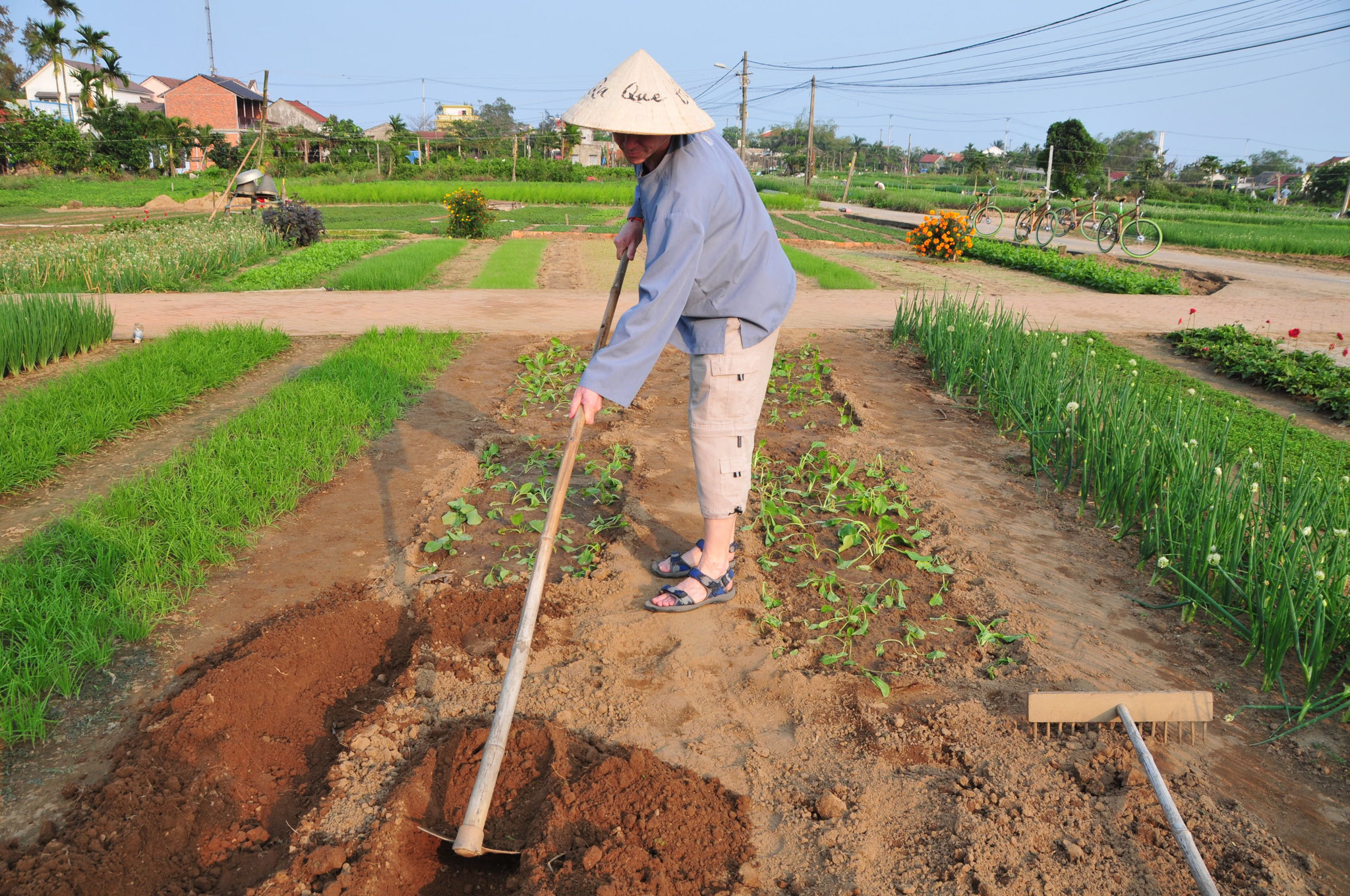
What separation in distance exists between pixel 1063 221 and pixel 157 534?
18458mm

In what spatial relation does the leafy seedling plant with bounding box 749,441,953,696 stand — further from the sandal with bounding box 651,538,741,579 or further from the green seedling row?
the green seedling row

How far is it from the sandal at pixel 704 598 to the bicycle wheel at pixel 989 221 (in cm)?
1826

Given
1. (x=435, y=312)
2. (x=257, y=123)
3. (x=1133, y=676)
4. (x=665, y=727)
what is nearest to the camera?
(x=665, y=727)

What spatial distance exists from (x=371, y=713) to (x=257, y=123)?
60037mm

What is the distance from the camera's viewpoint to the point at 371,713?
7.89 feet

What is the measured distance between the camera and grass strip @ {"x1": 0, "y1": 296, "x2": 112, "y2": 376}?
18.3 ft

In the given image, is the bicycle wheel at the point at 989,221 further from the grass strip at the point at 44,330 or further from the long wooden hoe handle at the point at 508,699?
the long wooden hoe handle at the point at 508,699

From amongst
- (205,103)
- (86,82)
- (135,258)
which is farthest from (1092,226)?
(205,103)

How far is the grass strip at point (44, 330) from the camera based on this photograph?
5.59 meters

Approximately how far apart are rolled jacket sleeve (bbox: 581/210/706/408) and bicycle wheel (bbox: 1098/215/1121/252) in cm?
1514

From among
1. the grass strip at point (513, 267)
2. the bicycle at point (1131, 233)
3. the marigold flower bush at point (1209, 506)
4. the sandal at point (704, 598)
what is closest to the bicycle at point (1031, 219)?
the bicycle at point (1131, 233)

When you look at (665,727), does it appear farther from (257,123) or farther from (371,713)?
(257,123)

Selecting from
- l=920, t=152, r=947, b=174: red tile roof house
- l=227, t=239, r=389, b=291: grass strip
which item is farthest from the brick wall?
l=920, t=152, r=947, b=174: red tile roof house

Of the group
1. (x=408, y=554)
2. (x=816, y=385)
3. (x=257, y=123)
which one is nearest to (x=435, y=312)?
(x=816, y=385)
